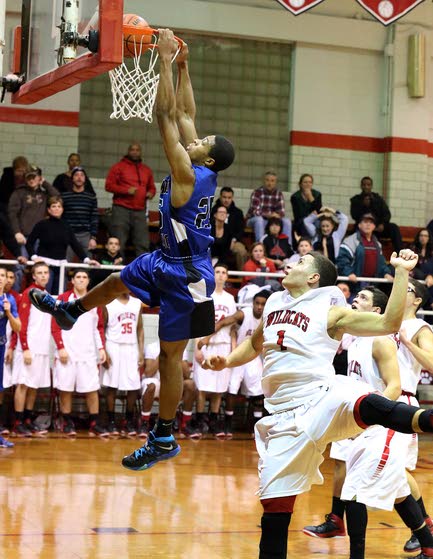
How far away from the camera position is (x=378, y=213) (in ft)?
52.7

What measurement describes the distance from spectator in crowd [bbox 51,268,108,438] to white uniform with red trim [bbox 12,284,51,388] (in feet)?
0.34

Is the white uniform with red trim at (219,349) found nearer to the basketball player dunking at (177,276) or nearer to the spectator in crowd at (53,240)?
the spectator in crowd at (53,240)

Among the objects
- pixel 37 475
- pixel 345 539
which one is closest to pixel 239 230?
pixel 37 475

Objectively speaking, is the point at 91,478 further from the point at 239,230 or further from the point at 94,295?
the point at 239,230

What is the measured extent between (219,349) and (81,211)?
278 centimetres

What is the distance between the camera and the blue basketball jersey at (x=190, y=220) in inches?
237

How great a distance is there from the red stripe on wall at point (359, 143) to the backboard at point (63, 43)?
11.0 meters

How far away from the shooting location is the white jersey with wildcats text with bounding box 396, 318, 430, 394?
755 cm

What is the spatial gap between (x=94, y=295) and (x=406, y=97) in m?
12.6

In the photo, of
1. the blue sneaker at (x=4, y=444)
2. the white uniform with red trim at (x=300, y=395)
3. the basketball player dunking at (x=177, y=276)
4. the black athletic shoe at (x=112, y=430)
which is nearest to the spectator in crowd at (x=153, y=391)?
the black athletic shoe at (x=112, y=430)

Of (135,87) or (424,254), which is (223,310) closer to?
(424,254)

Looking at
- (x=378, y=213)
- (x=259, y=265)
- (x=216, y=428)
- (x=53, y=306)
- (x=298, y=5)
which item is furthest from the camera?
(x=378, y=213)

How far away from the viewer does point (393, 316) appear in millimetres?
5238

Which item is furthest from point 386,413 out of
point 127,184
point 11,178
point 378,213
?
point 378,213
